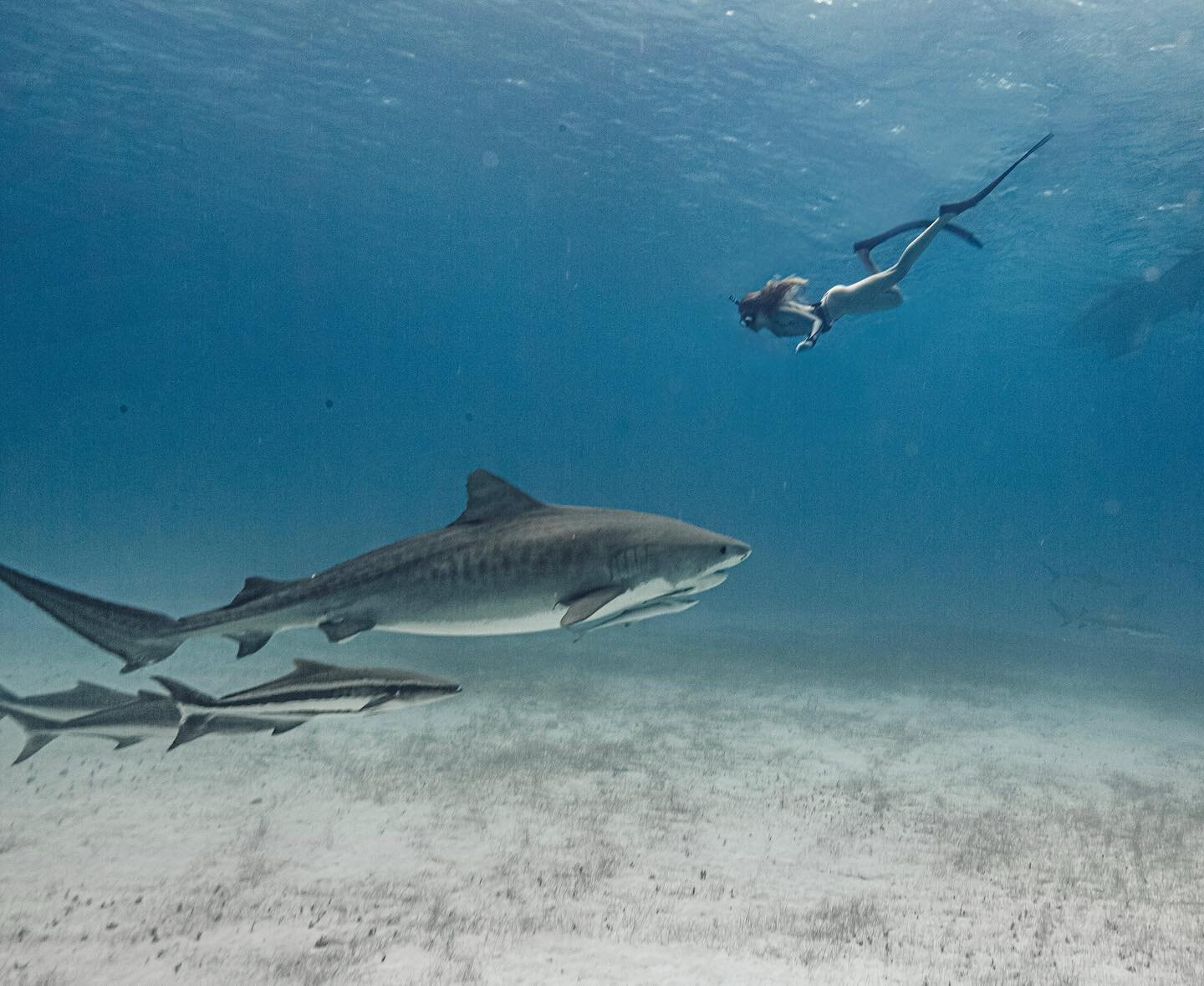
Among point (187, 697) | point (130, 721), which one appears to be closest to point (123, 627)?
point (187, 697)

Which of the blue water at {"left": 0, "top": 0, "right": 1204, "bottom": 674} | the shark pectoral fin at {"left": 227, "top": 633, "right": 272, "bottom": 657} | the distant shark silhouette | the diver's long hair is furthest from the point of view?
the distant shark silhouette

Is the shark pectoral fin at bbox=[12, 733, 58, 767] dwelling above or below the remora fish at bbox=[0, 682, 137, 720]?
below

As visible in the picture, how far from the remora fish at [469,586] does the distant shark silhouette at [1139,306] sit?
3546 cm

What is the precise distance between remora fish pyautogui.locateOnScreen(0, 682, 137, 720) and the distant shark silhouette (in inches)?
1509

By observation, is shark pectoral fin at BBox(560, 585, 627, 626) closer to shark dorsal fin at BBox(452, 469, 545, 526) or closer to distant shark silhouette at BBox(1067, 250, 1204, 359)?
shark dorsal fin at BBox(452, 469, 545, 526)

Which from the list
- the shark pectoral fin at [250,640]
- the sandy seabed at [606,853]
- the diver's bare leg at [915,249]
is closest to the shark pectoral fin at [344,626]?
the shark pectoral fin at [250,640]

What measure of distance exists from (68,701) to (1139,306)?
43540 mm

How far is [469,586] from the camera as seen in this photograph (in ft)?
15.7

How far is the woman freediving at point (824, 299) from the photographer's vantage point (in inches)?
402

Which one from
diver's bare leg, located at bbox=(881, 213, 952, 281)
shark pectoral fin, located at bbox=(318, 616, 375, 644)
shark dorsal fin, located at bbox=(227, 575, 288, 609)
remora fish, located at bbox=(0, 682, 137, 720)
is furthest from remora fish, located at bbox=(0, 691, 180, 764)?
diver's bare leg, located at bbox=(881, 213, 952, 281)

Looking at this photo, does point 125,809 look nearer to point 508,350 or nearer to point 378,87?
point 378,87

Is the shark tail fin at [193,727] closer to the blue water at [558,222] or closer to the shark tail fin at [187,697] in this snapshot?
the shark tail fin at [187,697]

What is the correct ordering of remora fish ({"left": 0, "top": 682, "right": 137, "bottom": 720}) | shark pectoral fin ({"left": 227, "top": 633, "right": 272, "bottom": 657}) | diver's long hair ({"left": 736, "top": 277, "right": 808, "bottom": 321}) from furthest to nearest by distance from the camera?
diver's long hair ({"left": 736, "top": 277, "right": 808, "bottom": 321}) < remora fish ({"left": 0, "top": 682, "right": 137, "bottom": 720}) < shark pectoral fin ({"left": 227, "top": 633, "right": 272, "bottom": 657})

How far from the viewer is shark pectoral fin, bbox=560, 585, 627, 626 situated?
437 centimetres
